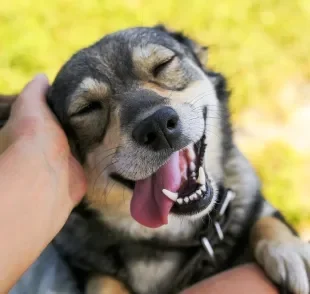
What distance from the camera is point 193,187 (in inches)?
50.4

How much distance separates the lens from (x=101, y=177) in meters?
1.36

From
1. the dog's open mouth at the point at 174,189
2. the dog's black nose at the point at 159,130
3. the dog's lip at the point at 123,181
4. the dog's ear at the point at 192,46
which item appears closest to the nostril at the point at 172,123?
the dog's black nose at the point at 159,130

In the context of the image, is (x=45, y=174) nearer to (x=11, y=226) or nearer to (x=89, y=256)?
(x=11, y=226)

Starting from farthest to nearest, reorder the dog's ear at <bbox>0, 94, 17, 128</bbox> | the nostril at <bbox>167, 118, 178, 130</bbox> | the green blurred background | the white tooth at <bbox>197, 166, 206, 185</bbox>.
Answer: the green blurred background
the dog's ear at <bbox>0, 94, 17, 128</bbox>
the white tooth at <bbox>197, 166, 206, 185</bbox>
the nostril at <bbox>167, 118, 178, 130</bbox>

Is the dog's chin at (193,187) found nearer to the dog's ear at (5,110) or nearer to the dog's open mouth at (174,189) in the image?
the dog's open mouth at (174,189)

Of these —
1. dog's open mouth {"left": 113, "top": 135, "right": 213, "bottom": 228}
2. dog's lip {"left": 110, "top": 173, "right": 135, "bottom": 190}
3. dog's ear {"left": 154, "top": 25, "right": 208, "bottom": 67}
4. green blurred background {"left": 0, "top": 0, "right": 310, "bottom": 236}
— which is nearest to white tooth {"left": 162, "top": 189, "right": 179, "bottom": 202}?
dog's open mouth {"left": 113, "top": 135, "right": 213, "bottom": 228}

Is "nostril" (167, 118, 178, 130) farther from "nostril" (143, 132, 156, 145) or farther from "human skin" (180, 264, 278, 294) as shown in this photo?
"human skin" (180, 264, 278, 294)

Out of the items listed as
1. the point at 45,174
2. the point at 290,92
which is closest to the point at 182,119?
the point at 45,174

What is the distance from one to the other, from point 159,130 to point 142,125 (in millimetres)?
47

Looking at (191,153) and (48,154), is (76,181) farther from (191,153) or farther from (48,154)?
(191,153)

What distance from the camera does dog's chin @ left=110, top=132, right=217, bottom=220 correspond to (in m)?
1.26

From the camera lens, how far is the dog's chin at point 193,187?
1262 millimetres

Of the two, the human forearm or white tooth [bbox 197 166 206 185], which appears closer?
the human forearm

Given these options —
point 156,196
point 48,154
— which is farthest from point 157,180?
point 48,154
